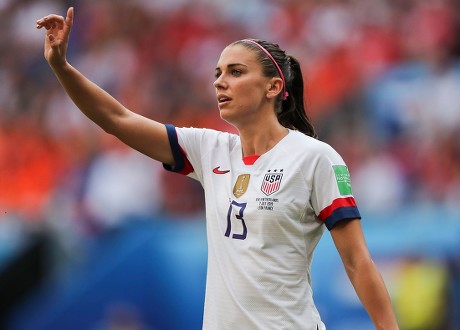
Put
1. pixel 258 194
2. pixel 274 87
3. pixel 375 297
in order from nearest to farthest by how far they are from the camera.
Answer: pixel 375 297 → pixel 258 194 → pixel 274 87

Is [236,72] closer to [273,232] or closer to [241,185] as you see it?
[241,185]

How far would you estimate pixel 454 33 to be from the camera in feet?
30.8

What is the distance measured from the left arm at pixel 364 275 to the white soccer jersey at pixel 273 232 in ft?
0.21

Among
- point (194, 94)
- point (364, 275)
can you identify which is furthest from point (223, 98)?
point (194, 94)

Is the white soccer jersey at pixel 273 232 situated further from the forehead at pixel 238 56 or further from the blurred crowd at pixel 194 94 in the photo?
the blurred crowd at pixel 194 94

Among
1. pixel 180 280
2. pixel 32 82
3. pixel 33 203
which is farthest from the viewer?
pixel 32 82

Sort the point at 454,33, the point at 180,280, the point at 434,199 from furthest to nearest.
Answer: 1. the point at 454,33
2. the point at 434,199
3. the point at 180,280

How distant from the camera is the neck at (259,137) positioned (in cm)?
362

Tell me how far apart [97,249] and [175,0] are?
4.38m

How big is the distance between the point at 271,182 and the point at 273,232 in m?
0.21

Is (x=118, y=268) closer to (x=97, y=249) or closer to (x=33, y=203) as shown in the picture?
(x=97, y=249)

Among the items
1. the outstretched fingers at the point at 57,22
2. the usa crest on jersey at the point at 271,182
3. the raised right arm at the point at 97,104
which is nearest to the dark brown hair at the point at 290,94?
the usa crest on jersey at the point at 271,182

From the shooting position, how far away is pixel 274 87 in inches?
147

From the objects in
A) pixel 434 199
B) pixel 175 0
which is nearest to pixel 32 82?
pixel 175 0
